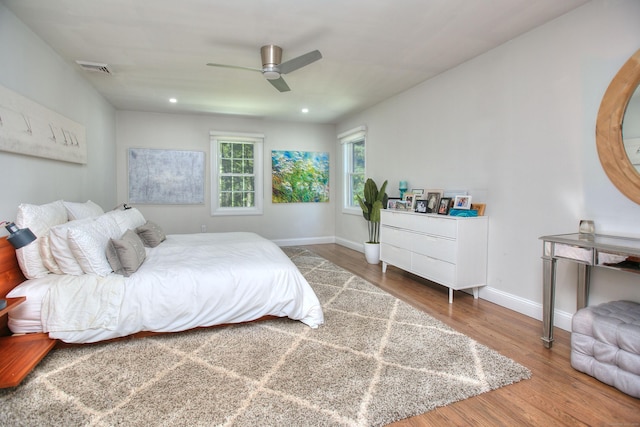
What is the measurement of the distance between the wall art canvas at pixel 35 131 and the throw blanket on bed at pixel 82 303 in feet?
3.73

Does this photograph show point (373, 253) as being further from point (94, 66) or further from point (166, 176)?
point (94, 66)

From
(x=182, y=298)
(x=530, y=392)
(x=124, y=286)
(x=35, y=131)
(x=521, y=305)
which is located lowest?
(x=530, y=392)

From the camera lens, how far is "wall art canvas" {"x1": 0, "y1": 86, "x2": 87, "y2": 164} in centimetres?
235

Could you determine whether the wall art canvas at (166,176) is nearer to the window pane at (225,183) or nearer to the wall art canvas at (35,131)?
the window pane at (225,183)

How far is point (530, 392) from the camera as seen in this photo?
1780mm

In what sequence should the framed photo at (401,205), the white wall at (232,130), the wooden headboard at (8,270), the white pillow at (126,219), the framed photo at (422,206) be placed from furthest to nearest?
the white wall at (232,130)
the framed photo at (401,205)
the framed photo at (422,206)
the white pillow at (126,219)
the wooden headboard at (8,270)

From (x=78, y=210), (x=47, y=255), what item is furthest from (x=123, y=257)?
(x=78, y=210)

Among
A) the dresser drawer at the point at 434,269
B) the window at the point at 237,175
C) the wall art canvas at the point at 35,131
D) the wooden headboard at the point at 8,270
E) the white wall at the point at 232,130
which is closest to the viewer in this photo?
the wooden headboard at the point at 8,270

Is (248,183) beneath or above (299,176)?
beneath

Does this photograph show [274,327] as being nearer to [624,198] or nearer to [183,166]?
[624,198]

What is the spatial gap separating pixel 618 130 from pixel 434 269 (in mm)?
1900

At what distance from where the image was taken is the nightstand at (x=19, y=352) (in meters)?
1.73

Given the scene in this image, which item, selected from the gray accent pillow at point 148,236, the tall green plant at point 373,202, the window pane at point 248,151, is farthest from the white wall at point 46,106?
the tall green plant at point 373,202

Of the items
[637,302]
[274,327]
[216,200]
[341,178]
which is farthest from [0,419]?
[341,178]
